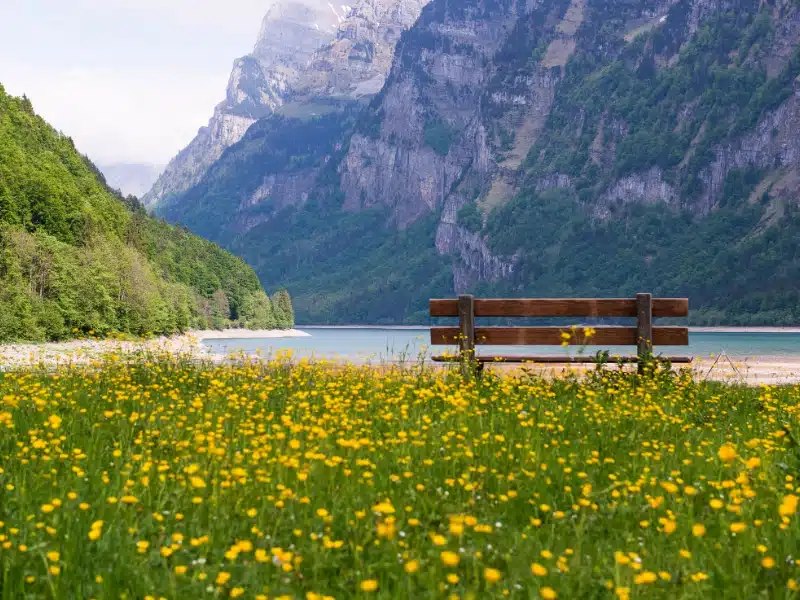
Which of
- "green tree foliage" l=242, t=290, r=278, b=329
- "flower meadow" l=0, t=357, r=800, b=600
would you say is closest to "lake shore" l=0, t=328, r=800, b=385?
"flower meadow" l=0, t=357, r=800, b=600

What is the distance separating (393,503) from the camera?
582cm

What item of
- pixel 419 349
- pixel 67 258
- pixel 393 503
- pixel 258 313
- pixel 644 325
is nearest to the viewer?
pixel 393 503

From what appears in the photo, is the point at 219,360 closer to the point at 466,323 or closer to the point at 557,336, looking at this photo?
the point at 466,323

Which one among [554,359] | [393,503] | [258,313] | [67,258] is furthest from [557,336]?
[258,313]

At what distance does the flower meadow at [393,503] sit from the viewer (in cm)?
441

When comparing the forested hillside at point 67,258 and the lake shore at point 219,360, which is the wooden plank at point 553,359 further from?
the forested hillside at point 67,258

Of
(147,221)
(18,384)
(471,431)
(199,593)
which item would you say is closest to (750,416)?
(471,431)

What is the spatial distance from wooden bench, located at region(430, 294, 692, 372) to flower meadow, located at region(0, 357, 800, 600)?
3215mm

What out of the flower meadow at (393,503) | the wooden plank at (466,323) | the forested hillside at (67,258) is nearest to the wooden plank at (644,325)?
the wooden plank at (466,323)

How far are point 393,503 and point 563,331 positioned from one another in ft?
27.9

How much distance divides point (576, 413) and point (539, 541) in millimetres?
4871

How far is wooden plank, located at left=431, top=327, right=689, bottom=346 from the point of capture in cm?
1386

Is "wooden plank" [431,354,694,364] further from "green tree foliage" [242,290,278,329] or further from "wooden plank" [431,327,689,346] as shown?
"green tree foliage" [242,290,278,329]

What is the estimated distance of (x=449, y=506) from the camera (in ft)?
18.3
